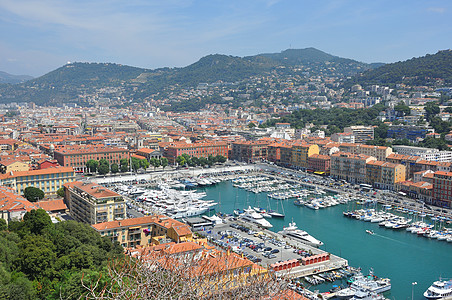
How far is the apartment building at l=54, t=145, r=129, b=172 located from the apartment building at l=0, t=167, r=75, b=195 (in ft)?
22.8

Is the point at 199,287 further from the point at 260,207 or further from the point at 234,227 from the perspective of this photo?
the point at 260,207

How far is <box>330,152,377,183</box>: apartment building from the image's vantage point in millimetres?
26109

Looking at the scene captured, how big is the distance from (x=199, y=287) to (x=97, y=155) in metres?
26.1

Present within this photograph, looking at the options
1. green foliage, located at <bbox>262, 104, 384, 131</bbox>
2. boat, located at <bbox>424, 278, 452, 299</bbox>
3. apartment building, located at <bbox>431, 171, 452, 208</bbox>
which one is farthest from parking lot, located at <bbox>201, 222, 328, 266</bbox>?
green foliage, located at <bbox>262, 104, 384, 131</bbox>

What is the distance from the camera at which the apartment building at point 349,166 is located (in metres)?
26.1

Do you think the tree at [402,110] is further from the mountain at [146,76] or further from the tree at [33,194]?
the mountain at [146,76]

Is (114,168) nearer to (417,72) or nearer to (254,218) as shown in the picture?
(254,218)

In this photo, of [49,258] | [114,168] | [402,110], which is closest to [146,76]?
[402,110]

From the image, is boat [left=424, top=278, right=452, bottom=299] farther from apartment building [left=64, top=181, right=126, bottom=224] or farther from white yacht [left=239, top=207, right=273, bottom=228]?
apartment building [left=64, top=181, right=126, bottom=224]

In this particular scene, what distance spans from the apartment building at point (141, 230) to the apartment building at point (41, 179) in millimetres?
8870

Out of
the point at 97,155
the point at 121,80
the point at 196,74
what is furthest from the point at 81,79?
the point at 97,155

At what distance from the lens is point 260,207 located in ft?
70.5

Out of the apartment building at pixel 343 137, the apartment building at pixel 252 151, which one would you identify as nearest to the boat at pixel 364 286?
the apartment building at pixel 252 151

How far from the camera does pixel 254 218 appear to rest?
1873 centimetres
